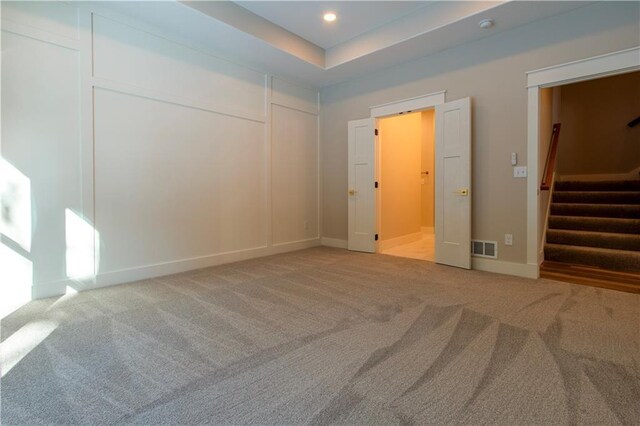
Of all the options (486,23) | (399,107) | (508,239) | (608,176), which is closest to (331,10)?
(399,107)

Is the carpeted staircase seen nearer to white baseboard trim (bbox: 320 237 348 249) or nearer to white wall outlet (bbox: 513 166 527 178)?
white wall outlet (bbox: 513 166 527 178)

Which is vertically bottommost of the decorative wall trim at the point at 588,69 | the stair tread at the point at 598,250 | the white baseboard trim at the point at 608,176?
the stair tread at the point at 598,250

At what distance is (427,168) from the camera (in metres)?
7.07

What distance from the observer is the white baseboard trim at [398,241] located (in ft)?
17.2

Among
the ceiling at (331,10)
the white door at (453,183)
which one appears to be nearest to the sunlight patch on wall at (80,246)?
the ceiling at (331,10)

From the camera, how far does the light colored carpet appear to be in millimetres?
1418

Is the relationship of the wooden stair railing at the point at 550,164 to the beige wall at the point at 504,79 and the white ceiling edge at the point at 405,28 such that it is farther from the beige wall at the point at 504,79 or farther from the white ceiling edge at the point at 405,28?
the white ceiling edge at the point at 405,28

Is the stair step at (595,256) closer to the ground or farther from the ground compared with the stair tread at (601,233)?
closer to the ground

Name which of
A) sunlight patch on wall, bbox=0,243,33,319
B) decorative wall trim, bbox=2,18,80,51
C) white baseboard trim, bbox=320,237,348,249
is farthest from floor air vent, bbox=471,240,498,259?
decorative wall trim, bbox=2,18,80,51

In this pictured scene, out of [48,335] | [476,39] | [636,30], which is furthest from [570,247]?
[48,335]

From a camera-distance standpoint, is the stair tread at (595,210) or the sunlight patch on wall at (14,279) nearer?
the sunlight patch on wall at (14,279)

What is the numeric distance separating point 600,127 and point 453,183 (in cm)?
417

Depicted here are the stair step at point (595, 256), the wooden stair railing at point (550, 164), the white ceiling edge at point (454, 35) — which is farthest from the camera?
the wooden stair railing at point (550, 164)

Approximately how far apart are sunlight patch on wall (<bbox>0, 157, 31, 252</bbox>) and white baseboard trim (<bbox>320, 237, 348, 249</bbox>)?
4001 millimetres
